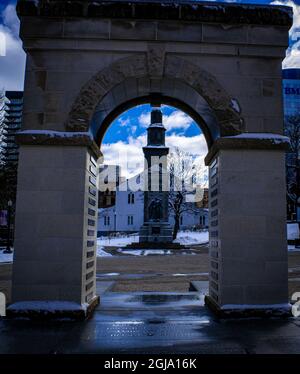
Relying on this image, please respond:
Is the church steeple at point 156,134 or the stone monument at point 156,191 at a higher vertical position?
the church steeple at point 156,134

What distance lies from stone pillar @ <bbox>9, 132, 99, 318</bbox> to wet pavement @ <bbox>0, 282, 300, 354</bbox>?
1.44 feet

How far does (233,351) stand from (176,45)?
17.8ft

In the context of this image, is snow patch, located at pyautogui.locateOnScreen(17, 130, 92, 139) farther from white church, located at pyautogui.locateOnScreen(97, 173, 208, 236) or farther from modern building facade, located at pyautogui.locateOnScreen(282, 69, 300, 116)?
modern building facade, located at pyautogui.locateOnScreen(282, 69, 300, 116)

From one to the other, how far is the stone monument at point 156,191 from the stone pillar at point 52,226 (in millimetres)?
31382

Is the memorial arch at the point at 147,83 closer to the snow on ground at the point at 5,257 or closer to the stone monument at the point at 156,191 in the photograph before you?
the snow on ground at the point at 5,257

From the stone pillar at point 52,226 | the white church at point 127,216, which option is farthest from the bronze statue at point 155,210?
the stone pillar at point 52,226

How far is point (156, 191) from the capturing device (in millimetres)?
40125

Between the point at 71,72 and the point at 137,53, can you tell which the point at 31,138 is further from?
the point at 137,53

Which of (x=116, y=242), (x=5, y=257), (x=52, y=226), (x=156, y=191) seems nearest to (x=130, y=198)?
(x=116, y=242)

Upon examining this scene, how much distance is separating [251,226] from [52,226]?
360cm

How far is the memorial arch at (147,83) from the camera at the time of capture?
21.1 ft

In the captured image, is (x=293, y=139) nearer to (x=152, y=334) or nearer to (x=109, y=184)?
(x=152, y=334)

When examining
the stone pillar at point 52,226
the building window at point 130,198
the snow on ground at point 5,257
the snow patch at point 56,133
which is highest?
the building window at point 130,198

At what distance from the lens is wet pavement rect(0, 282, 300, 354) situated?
15.2 ft
